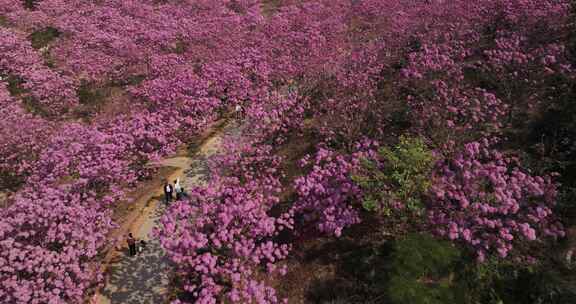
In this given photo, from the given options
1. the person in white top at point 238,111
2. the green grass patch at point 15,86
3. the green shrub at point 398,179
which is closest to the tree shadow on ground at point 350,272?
the green shrub at point 398,179

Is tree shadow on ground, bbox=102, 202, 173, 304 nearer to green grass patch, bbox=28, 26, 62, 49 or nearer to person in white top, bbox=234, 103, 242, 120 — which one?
person in white top, bbox=234, 103, 242, 120

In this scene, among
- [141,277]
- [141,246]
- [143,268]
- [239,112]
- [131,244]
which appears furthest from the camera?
[239,112]

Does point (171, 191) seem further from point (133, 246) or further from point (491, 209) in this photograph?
point (491, 209)

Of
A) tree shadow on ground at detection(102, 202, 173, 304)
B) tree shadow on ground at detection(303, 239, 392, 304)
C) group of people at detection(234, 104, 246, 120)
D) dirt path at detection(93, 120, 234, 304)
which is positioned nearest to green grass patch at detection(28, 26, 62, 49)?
group of people at detection(234, 104, 246, 120)

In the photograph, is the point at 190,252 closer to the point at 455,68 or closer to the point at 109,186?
the point at 109,186

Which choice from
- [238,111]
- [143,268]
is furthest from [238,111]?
[143,268]

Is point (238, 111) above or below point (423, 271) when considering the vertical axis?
below
